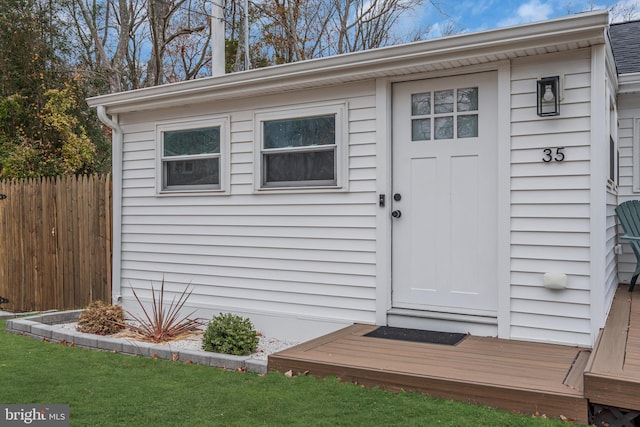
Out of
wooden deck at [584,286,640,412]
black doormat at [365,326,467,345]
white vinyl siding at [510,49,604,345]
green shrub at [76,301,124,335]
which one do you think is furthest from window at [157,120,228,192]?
wooden deck at [584,286,640,412]

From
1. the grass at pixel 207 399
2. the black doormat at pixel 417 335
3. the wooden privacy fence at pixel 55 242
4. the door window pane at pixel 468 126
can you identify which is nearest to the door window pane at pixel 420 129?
the door window pane at pixel 468 126

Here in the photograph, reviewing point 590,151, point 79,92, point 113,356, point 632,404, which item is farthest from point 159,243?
point 79,92

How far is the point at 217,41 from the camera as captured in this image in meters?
6.46

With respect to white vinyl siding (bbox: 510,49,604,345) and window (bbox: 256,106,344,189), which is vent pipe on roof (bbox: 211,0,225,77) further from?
white vinyl siding (bbox: 510,49,604,345)

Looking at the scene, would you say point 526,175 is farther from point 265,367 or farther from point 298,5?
point 298,5

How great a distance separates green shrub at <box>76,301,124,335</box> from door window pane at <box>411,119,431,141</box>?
3.39 meters

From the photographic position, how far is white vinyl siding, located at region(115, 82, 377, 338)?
4633 mm

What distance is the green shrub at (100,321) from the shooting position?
5160 millimetres

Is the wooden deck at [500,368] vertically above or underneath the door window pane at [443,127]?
underneath

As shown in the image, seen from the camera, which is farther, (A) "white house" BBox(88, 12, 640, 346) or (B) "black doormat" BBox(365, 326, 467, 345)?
(B) "black doormat" BBox(365, 326, 467, 345)

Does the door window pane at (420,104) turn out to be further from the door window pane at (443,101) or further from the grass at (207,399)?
the grass at (207,399)

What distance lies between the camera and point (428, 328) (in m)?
4.27

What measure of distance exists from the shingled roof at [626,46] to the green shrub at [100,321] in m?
6.02

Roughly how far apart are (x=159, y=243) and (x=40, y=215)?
88.1 inches
